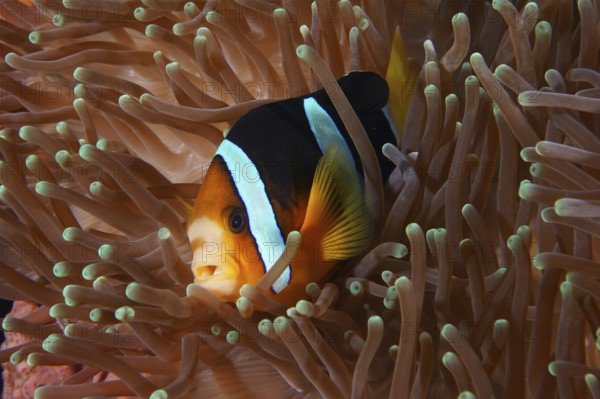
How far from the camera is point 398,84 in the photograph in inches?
41.6

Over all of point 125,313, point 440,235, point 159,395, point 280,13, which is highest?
point 280,13

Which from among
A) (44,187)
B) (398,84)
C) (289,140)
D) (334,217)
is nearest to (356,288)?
(334,217)

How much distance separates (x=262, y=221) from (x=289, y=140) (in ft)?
0.48

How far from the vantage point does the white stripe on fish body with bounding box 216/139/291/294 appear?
86 centimetres

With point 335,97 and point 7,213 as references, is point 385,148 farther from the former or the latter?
point 7,213

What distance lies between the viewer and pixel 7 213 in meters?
1.11

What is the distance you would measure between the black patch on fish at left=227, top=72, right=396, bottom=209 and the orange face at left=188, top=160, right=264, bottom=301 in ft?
0.16

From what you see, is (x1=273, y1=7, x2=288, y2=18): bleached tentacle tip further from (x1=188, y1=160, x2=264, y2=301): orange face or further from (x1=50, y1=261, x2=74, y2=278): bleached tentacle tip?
(x1=50, y1=261, x2=74, y2=278): bleached tentacle tip

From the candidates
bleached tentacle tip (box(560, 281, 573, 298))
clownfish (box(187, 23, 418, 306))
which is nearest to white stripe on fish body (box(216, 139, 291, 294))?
clownfish (box(187, 23, 418, 306))

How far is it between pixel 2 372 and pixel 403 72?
1.21 m

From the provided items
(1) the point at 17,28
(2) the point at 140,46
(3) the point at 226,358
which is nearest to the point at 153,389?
(3) the point at 226,358

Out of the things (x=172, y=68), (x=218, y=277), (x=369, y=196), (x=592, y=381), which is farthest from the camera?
(x=172, y=68)

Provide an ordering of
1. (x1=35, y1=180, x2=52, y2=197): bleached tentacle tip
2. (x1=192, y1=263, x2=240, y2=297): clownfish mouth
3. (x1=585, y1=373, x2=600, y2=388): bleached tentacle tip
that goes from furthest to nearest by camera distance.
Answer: (x1=35, y1=180, x2=52, y2=197): bleached tentacle tip, (x1=192, y1=263, x2=240, y2=297): clownfish mouth, (x1=585, y1=373, x2=600, y2=388): bleached tentacle tip

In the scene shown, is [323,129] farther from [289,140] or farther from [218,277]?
[218,277]
